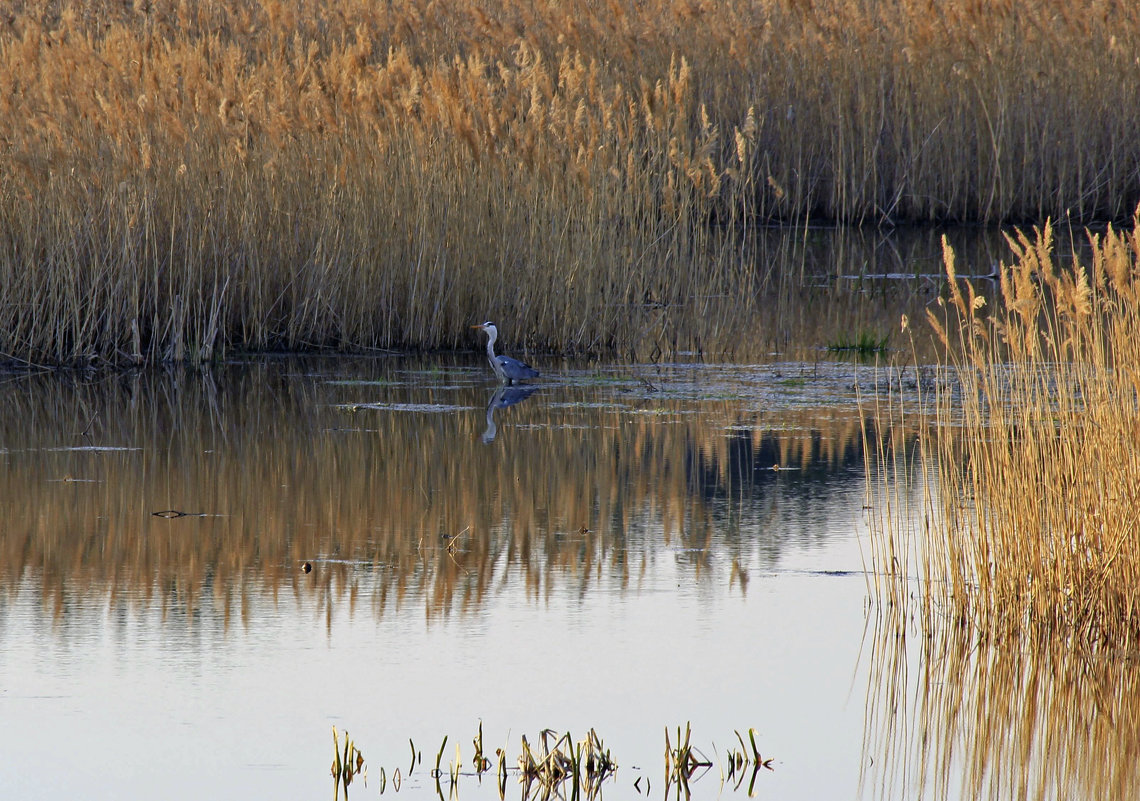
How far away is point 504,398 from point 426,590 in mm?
3486

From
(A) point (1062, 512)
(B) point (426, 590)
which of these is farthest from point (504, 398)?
(A) point (1062, 512)

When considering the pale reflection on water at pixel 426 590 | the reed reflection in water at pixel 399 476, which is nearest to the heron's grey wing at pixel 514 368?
the reed reflection in water at pixel 399 476

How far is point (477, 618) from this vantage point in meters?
4.61

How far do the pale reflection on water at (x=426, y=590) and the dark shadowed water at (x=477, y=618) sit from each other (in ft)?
0.04

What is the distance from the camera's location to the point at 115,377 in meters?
8.83

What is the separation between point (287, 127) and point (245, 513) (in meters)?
4.21

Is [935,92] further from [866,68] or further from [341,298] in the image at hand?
[341,298]

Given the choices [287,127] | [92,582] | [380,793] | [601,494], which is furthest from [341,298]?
[380,793]

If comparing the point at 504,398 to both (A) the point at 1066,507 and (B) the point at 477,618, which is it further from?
(A) the point at 1066,507

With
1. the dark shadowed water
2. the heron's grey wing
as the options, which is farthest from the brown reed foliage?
the heron's grey wing

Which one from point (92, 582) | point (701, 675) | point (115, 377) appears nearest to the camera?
point (701, 675)

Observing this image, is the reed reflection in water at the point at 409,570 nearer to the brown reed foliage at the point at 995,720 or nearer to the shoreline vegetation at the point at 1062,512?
the brown reed foliage at the point at 995,720

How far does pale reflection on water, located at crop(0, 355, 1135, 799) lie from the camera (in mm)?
3729

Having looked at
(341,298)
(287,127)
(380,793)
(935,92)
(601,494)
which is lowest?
(380,793)
